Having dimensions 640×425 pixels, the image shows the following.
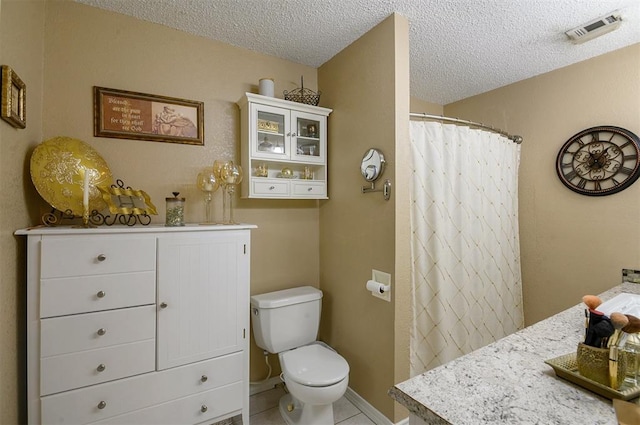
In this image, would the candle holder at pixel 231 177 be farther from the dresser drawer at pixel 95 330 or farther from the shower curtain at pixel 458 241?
the shower curtain at pixel 458 241

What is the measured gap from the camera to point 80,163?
157 centimetres

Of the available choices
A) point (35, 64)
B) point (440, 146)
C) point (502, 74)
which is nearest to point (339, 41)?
point (440, 146)

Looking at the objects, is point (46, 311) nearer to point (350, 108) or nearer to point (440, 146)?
point (350, 108)

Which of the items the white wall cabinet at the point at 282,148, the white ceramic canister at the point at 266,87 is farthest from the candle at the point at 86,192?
the white ceramic canister at the point at 266,87

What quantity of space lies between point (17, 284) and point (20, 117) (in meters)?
0.75

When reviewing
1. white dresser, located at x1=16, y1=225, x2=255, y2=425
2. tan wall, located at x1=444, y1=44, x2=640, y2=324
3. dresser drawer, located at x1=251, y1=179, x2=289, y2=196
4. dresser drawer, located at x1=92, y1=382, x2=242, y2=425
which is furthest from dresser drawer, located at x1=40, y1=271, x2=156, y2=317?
tan wall, located at x1=444, y1=44, x2=640, y2=324

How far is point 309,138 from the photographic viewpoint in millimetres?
2254

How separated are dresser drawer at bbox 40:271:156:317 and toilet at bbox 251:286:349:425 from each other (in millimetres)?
719

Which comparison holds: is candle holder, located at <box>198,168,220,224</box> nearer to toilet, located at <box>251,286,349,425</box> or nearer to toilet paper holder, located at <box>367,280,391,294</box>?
toilet, located at <box>251,286,349,425</box>

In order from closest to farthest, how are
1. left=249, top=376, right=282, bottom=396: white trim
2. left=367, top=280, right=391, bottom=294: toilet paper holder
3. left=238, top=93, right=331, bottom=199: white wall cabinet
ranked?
1. left=367, top=280, right=391, bottom=294: toilet paper holder
2. left=238, top=93, right=331, bottom=199: white wall cabinet
3. left=249, top=376, right=282, bottom=396: white trim

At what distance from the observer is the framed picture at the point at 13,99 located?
3.69 feet

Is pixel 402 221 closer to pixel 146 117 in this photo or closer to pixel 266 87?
pixel 266 87

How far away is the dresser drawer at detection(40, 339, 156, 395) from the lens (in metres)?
1.33

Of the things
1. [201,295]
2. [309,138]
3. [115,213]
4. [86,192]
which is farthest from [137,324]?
[309,138]
